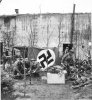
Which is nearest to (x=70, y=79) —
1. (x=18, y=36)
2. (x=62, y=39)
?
(x=62, y=39)

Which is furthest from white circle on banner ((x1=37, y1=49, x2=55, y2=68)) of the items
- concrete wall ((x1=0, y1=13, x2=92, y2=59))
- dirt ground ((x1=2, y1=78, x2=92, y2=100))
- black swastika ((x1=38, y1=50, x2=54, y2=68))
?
concrete wall ((x1=0, y1=13, x2=92, y2=59))

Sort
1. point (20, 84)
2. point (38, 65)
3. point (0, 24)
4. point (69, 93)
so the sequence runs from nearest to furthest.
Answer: point (69, 93), point (20, 84), point (38, 65), point (0, 24)

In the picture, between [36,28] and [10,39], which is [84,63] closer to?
[36,28]

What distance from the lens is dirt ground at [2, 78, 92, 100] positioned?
9.34 m

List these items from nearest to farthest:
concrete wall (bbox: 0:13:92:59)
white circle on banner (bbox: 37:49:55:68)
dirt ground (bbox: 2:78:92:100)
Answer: dirt ground (bbox: 2:78:92:100), white circle on banner (bbox: 37:49:55:68), concrete wall (bbox: 0:13:92:59)

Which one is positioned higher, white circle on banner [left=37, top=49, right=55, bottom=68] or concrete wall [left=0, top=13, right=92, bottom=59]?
concrete wall [left=0, top=13, right=92, bottom=59]

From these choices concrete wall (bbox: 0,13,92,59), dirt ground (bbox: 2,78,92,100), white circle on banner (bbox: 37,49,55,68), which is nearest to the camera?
dirt ground (bbox: 2,78,92,100)

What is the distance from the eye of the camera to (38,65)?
1402cm

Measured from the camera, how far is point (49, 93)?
10.2m

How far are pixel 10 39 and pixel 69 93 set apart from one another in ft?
36.1

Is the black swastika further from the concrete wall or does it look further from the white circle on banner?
the concrete wall

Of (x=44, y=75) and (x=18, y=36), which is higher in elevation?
(x=18, y=36)

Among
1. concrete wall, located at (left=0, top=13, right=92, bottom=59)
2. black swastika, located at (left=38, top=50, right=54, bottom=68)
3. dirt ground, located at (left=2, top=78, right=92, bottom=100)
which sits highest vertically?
concrete wall, located at (left=0, top=13, right=92, bottom=59)

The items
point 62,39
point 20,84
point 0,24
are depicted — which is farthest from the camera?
point 0,24
